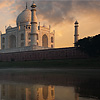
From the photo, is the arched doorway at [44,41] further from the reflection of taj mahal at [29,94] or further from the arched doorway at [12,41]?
the reflection of taj mahal at [29,94]

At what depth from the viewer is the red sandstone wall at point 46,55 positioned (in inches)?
1070

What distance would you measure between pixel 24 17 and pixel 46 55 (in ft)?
71.0

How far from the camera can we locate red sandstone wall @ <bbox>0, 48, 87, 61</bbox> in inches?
1070

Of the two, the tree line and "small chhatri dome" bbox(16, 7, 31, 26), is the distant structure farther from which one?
the tree line

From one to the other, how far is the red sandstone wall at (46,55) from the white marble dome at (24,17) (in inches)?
586

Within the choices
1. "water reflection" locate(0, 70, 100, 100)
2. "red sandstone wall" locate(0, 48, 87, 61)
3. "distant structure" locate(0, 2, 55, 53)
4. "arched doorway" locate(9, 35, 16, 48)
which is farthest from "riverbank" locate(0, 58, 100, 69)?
"arched doorway" locate(9, 35, 16, 48)

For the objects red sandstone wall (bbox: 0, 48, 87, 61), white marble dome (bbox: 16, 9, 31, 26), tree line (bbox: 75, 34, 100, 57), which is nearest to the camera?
tree line (bbox: 75, 34, 100, 57)

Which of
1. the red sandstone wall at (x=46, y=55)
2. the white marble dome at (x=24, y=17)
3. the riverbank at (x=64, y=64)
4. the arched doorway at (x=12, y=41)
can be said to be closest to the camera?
the riverbank at (x=64, y=64)

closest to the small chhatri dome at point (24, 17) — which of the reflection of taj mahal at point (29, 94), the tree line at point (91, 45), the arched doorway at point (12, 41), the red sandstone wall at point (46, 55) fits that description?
the arched doorway at point (12, 41)

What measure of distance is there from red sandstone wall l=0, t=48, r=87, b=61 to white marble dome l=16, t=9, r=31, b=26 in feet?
48.8

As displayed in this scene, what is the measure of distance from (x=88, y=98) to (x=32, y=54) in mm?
27445

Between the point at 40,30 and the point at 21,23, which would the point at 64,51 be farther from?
the point at 21,23

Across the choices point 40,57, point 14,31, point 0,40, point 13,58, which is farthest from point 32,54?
point 0,40

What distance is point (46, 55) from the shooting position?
30547mm
